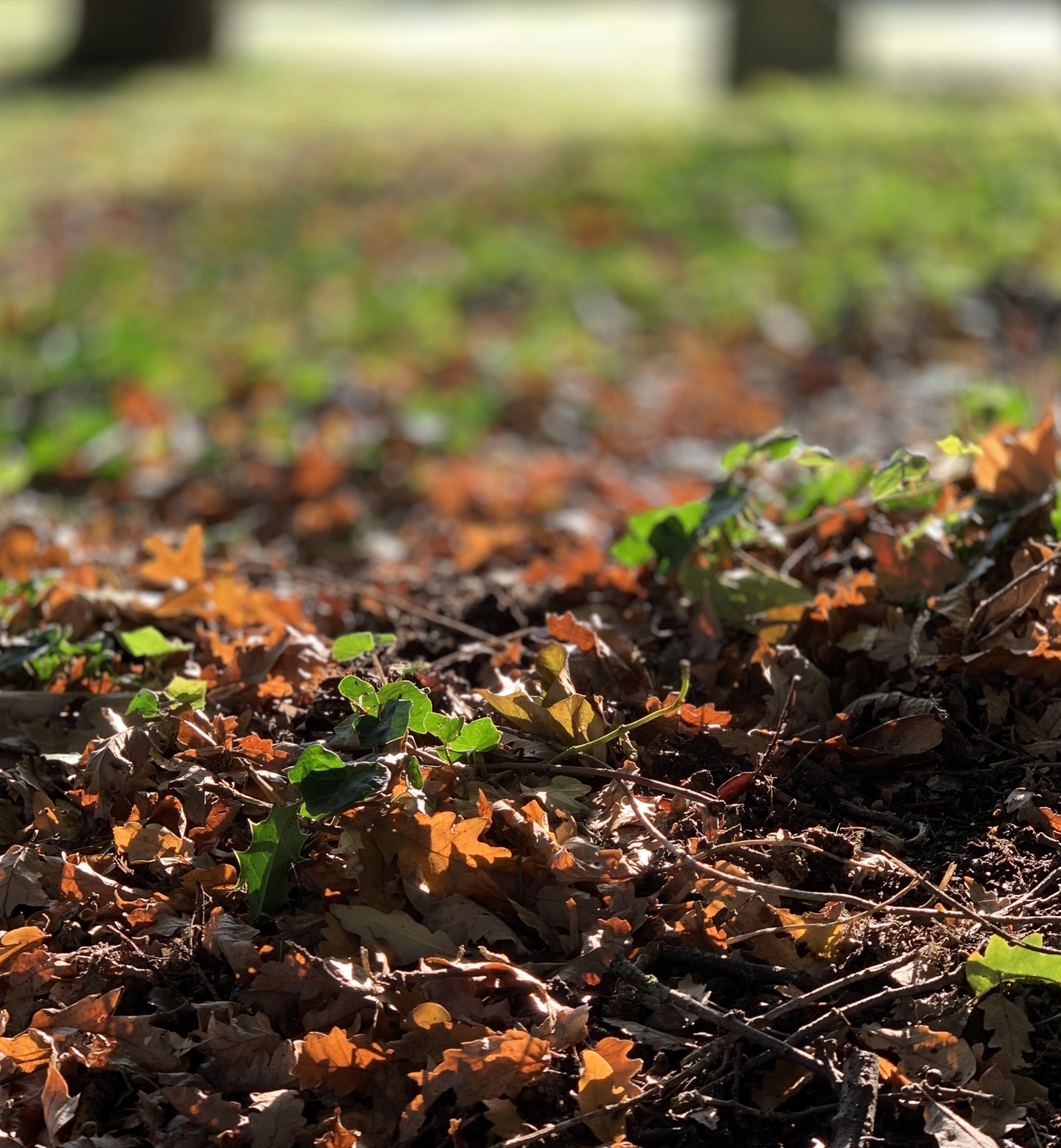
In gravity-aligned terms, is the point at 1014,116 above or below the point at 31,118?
below

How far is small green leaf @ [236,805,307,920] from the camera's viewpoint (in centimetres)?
182

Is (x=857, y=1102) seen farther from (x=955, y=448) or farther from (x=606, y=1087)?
(x=955, y=448)

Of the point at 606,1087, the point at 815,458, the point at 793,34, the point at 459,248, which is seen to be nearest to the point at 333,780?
the point at 606,1087

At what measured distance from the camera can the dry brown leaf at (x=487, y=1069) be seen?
1.63 m

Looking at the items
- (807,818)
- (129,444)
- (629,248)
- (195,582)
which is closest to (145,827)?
(195,582)

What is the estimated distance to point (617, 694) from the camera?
7.28 feet

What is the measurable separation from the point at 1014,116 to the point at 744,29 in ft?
19.4

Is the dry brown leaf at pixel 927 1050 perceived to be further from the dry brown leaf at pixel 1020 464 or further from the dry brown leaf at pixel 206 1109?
the dry brown leaf at pixel 1020 464

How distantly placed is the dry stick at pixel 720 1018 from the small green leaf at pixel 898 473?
3.30ft

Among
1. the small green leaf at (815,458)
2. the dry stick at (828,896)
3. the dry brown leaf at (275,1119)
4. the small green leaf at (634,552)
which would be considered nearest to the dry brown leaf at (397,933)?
the dry brown leaf at (275,1119)

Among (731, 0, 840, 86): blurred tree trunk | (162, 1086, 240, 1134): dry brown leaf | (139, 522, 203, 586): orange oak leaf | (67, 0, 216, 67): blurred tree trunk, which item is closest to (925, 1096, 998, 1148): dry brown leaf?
(162, 1086, 240, 1134): dry brown leaf

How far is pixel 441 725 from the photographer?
1928 millimetres

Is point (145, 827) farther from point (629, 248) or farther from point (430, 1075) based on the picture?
point (629, 248)

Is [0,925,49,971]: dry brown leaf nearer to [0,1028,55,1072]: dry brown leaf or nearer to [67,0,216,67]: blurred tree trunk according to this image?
[0,1028,55,1072]: dry brown leaf
